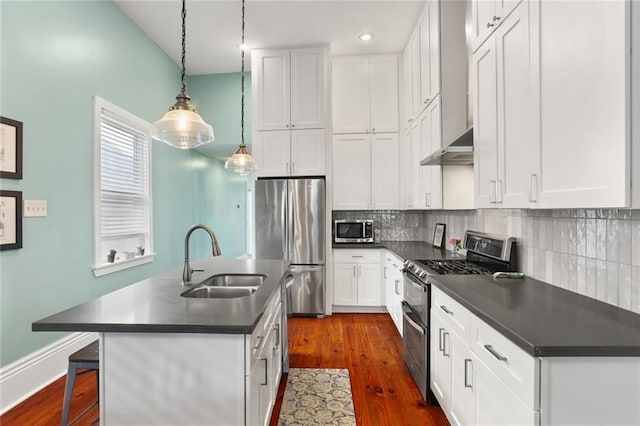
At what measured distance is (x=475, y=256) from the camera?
2471mm

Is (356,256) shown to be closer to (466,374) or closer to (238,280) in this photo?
(238,280)

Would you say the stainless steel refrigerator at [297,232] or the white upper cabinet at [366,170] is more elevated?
the white upper cabinet at [366,170]

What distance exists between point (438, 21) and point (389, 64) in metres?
1.46

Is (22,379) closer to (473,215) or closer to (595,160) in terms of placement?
(595,160)

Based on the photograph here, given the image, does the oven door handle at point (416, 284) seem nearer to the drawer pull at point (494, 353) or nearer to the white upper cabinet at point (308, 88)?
the drawer pull at point (494, 353)

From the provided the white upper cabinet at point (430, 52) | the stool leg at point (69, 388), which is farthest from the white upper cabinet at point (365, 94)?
the stool leg at point (69, 388)

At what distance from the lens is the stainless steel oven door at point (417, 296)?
2045mm

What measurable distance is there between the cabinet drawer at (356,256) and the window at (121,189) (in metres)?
2.27

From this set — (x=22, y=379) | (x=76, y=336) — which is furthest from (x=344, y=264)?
(x=22, y=379)

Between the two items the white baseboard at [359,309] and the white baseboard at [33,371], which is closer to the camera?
the white baseboard at [33,371]

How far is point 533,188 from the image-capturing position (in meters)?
1.38

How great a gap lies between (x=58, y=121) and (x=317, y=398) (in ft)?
9.59

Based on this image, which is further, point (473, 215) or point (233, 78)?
point (233, 78)

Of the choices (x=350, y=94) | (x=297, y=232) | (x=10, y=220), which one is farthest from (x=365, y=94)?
(x=10, y=220)
